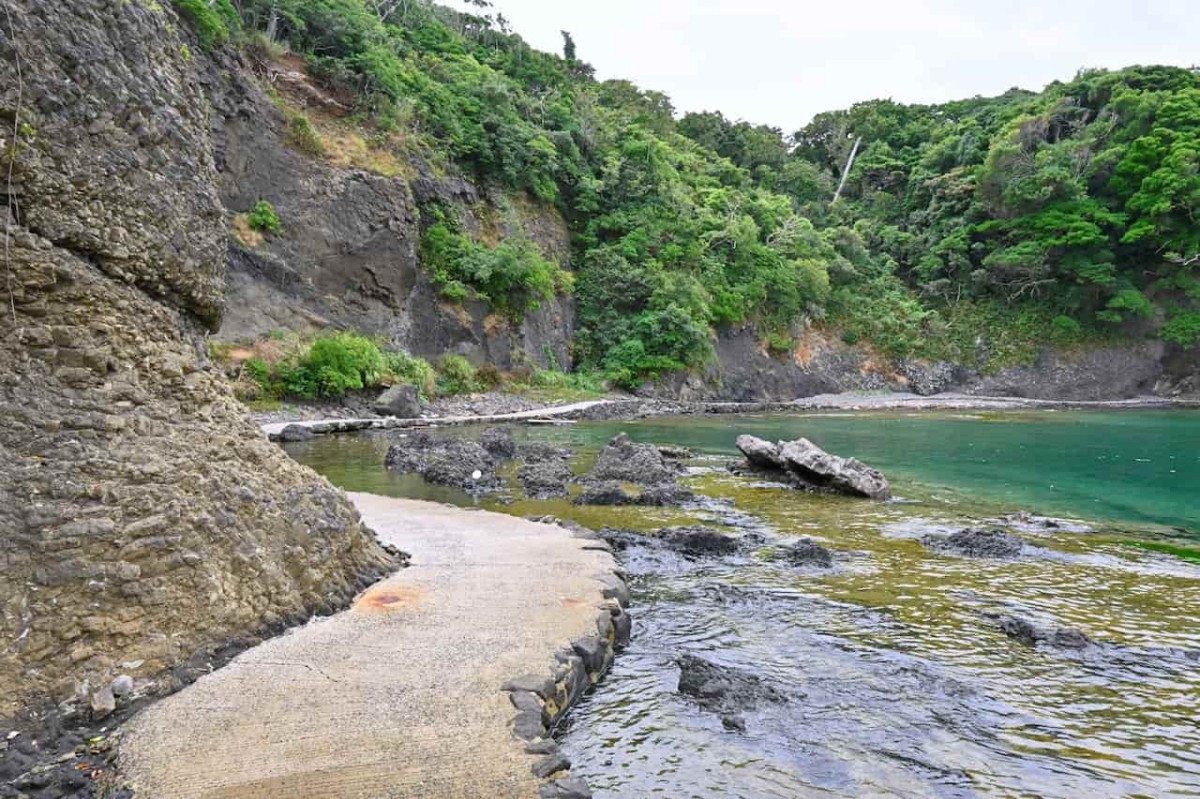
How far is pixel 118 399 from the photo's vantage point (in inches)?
187

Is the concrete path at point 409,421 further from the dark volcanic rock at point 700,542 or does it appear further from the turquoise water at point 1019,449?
the dark volcanic rock at point 700,542

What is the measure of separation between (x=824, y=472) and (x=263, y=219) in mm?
23800

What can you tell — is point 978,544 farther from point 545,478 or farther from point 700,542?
point 545,478

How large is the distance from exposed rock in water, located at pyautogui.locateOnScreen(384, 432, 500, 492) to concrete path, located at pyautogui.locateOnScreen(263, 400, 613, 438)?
13.6 ft

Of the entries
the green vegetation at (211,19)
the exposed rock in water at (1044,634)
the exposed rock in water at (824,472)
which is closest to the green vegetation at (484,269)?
the green vegetation at (211,19)

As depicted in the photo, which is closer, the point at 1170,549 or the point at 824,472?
the point at 1170,549

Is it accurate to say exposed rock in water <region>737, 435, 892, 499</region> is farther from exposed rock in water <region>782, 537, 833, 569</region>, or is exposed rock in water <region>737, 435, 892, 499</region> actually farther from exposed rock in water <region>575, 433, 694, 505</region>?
exposed rock in water <region>782, 537, 833, 569</region>

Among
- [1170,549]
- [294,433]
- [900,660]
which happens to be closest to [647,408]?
[294,433]

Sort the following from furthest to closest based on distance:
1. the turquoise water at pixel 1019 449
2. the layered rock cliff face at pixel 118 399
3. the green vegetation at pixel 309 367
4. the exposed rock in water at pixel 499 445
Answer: the green vegetation at pixel 309 367 < the exposed rock in water at pixel 499 445 < the turquoise water at pixel 1019 449 < the layered rock cliff face at pixel 118 399

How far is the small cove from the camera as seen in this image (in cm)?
420

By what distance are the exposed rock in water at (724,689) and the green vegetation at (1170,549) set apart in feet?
26.2

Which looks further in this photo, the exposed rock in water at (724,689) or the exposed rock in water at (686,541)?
the exposed rock in water at (686,541)

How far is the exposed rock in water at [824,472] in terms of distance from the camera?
44.4 ft

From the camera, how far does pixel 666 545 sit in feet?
30.7
